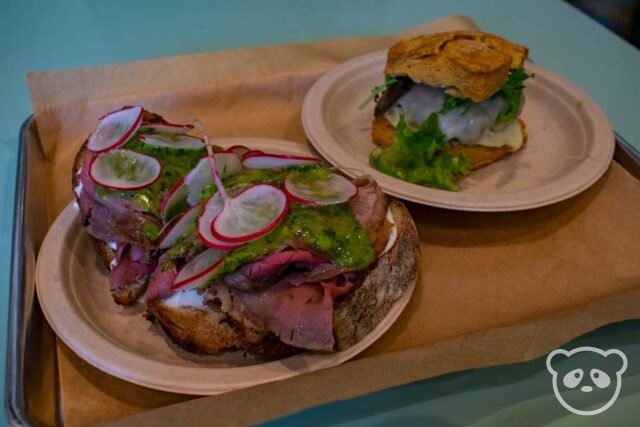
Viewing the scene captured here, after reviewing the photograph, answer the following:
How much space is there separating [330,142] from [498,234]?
0.77 metres

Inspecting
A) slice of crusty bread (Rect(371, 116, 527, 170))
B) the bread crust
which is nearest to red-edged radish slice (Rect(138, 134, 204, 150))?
the bread crust

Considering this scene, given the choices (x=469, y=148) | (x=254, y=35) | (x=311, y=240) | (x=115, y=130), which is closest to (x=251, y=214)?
(x=311, y=240)

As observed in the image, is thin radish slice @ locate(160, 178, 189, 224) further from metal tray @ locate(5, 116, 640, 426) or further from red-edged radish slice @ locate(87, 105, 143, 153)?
metal tray @ locate(5, 116, 640, 426)

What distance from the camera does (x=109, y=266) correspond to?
79.7 inches

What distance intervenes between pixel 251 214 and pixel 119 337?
0.60 metres

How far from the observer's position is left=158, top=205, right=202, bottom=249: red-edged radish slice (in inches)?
69.0

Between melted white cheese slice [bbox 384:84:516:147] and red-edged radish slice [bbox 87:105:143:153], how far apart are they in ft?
3.82

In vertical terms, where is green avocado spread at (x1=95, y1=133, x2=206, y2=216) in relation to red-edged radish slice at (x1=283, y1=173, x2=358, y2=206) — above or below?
below

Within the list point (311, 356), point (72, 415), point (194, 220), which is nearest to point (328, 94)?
point (194, 220)

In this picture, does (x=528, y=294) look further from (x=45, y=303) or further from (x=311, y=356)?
(x=45, y=303)

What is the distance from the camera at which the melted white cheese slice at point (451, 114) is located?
101 inches

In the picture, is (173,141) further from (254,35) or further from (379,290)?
(254,35)

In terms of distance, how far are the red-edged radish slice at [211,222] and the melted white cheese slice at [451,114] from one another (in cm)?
119

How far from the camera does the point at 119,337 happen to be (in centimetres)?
185
